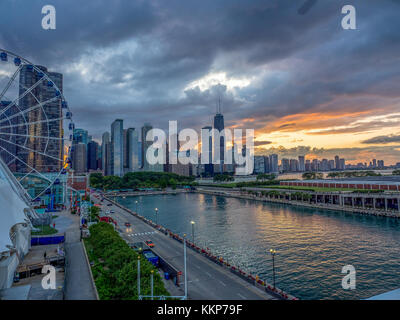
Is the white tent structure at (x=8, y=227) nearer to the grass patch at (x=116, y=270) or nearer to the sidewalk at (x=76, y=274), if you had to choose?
the sidewalk at (x=76, y=274)

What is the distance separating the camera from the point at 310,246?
3856 centimetres

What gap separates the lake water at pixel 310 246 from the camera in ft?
88.7

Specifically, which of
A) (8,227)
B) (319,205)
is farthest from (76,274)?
(319,205)

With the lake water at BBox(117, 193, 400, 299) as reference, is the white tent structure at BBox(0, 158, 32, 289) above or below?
above

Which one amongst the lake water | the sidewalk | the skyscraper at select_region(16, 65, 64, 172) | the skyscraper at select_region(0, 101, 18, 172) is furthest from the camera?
the skyscraper at select_region(16, 65, 64, 172)

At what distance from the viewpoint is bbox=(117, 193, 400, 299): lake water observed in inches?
1064

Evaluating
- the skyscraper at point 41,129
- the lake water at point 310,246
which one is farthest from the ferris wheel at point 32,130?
the lake water at point 310,246

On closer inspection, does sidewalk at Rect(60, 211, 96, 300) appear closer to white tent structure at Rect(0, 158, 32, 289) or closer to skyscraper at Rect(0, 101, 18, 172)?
white tent structure at Rect(0, 158, 32, 289)

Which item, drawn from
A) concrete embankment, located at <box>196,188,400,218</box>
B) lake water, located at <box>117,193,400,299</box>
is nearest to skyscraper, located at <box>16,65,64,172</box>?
lake water, located at <box>117,193,400,299</box>

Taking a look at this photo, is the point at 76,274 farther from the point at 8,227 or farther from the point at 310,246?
the point at 310,246
